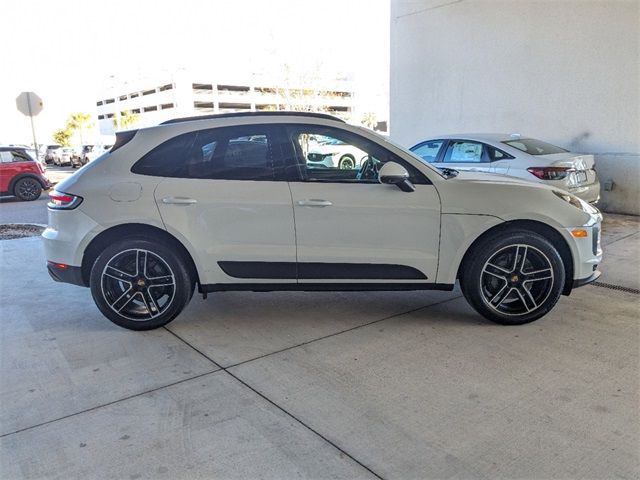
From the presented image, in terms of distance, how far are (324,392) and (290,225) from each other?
4.53ft

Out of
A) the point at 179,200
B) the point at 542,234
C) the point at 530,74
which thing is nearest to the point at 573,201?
the point at 542,234

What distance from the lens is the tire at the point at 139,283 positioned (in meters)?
4.00

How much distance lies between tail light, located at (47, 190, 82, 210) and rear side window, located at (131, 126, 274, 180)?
0.52 metres

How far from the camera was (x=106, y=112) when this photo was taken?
90.6m

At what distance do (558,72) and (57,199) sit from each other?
9.35m

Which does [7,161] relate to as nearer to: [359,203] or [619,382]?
[359,203]

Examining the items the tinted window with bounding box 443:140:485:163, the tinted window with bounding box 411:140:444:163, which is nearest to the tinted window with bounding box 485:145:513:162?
the tinted window with bounding box 443:140:485:163

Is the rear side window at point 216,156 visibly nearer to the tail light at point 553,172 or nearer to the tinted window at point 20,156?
the tail light at point 553,172

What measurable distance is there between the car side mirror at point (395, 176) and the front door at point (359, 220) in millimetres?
56

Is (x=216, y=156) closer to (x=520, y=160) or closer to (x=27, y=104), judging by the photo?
(x=520, y=160)

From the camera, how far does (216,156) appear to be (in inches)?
159

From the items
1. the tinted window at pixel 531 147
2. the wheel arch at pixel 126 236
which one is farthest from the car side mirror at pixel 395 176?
the tinted window at pixel 531 147

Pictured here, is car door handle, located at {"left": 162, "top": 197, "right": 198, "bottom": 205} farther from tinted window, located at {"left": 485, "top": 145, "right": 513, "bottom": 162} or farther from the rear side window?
tinted window, located at {"left": 485, "top": 145, "right": 513, "bottom": 162}

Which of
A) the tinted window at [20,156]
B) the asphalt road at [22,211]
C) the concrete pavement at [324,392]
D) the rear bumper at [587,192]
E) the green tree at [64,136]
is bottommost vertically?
the asphalt road at [22,211]
